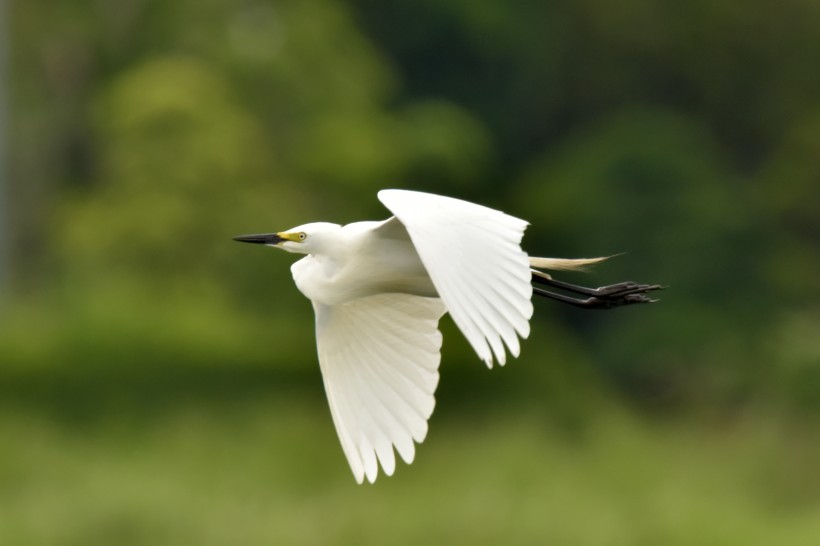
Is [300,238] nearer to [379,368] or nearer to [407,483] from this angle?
[379,368]

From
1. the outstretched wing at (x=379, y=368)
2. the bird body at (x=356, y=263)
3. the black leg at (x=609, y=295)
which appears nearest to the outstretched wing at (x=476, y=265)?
the bird body at (x=356, y=263)

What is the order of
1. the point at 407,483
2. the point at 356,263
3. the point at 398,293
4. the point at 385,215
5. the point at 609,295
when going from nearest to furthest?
1. the point at 356,263
2. the point at 398,293
3. the point at 609,295
4. the point at 407,483
5. the point at 385,215

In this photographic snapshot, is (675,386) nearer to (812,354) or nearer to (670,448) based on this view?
(812,354)

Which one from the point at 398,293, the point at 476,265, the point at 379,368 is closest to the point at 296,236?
the point at 398,293

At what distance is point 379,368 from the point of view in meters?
5.91

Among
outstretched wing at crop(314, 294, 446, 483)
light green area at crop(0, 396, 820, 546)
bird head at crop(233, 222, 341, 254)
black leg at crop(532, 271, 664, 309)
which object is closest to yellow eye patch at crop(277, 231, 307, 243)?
bird head at crop(233, 222, 341, 254)

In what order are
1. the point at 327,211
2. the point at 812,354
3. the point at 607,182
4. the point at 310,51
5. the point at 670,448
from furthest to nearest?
the point at 310,51
the point at 607,182
the point at 327,211
the point at 812,354
the point at 670,448

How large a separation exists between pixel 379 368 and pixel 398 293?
8.7 inches

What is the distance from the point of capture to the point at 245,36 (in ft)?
83.4

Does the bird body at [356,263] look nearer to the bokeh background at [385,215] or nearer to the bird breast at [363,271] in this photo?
the bird breast at [363,271]

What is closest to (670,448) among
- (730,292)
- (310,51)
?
(730,292)

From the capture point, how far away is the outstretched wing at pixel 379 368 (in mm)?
5766

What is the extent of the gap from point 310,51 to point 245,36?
1683 millimetres

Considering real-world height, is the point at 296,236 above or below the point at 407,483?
above
